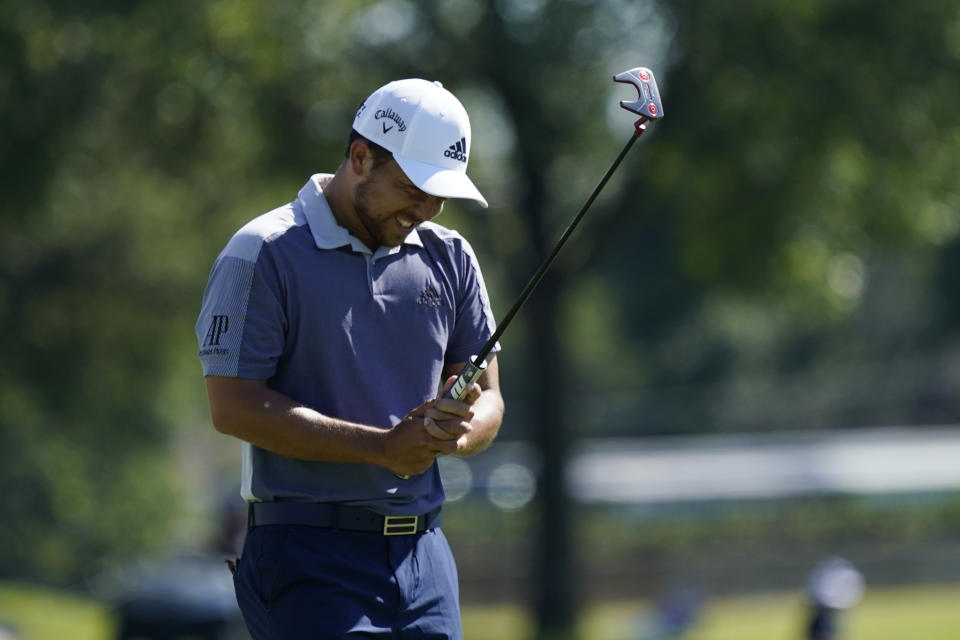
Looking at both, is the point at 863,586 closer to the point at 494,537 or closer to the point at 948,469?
the point at 494,537

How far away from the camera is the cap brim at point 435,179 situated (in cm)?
397

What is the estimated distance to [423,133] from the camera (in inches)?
159

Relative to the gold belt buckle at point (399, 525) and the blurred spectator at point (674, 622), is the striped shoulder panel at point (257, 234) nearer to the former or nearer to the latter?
the gold belt buckle at point (399, 525)

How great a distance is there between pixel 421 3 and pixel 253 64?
2.40 metres

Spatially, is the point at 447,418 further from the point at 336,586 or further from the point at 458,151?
the point at 458,151

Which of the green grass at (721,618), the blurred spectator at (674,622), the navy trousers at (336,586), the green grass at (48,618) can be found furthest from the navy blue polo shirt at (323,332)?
the blurred spectator at (674,622)

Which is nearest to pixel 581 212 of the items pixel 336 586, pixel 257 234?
pixel 257 234

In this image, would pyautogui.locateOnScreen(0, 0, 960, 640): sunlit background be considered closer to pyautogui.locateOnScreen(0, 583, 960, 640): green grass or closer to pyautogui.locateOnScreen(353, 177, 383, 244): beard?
pyautogui.locateOnScreen(0, 583, 960, 640): green grass

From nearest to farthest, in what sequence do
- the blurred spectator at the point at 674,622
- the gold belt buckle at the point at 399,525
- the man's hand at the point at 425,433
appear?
1. the man's hand at the point at 425,433
2. the gold belt buckle at the point at 399,525
3. the blurred spectator at the point at 674,622

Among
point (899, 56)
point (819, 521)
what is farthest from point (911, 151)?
point (819, 521)

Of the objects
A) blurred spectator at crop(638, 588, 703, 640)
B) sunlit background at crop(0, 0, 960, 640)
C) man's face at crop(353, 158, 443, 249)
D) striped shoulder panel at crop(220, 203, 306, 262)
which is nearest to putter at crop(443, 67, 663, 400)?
man's face at crop(353, 158, 443, 249)

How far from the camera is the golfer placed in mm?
3945

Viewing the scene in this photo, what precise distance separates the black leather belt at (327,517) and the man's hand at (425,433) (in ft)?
0.67

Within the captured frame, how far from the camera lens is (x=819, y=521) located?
31.2 metres
